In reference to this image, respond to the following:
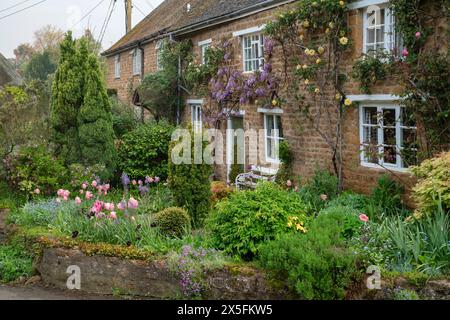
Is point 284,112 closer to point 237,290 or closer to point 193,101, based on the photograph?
point 193,101

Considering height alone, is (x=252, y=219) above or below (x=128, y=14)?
below

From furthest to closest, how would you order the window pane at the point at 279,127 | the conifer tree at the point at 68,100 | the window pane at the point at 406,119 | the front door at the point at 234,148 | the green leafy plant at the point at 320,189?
the front door at the point at 234,148
the window pane at the point at 279,127
the conifer tree at the point at 68,100
the green leafy plant at the point at 320,189
the window pane at the point at 406,119

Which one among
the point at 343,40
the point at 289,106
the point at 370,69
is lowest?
the point at 289,106

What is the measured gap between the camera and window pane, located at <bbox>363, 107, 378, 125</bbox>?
11036mm

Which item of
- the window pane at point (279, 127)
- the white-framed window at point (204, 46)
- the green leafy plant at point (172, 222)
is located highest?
the white-framed window at point (204, 46)

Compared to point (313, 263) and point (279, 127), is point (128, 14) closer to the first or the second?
point (279, 127)

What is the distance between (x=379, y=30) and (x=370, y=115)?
1703 millimetres

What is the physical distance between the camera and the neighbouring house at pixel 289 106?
1069cm

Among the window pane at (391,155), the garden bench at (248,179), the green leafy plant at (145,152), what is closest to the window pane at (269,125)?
the garden bench at (248,179)

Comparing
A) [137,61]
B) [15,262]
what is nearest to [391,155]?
[15,262]

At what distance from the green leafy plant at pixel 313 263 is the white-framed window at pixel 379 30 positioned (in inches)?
193

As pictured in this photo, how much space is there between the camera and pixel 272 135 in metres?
14.3

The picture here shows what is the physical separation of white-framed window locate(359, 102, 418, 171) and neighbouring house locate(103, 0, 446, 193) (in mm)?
20

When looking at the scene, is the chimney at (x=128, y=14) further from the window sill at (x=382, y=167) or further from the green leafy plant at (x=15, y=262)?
the green leafy plant at (x=15, y=262)
